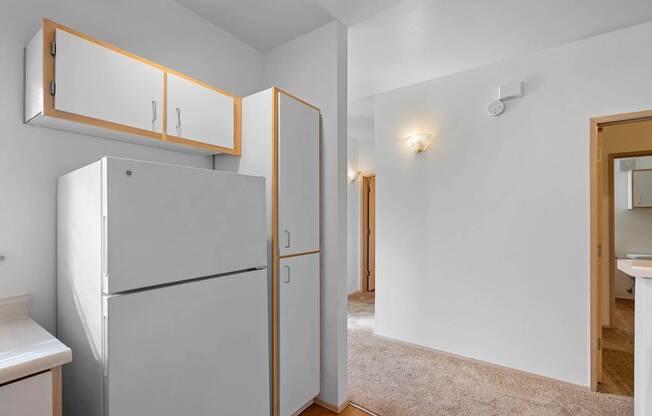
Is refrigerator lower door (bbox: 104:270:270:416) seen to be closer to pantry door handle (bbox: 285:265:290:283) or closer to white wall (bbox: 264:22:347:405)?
pantry door handle (bbox: 285:265:290:283)

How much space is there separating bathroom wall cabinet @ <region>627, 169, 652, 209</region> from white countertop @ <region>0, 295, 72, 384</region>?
6185 millimetres

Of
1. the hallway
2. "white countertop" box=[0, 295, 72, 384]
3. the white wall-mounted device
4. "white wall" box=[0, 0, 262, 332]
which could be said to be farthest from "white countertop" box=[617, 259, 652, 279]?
"white wall" box=[0, 0, 262, 332]

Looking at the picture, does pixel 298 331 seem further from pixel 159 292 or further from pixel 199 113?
pixel 199 113

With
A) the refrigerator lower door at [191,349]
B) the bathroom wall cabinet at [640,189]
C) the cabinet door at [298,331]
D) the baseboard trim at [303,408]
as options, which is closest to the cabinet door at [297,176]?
the cabinet door at [298,331]

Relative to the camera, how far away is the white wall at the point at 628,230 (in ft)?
14.1

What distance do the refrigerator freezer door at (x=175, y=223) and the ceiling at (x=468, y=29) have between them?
156cm

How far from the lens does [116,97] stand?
1.43 metres

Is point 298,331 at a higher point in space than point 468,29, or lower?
lower

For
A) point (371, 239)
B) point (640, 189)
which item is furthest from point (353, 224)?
point (640, 189)

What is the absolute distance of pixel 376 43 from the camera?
2.44 metres

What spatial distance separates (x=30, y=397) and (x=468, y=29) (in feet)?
9.71

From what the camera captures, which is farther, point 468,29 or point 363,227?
point 363,227

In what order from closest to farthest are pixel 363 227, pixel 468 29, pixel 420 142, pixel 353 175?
pixel 468 29
pixel 420 142
pixel 353 175
pixel 363 227

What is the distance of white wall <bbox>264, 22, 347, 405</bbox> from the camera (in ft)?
6.91
